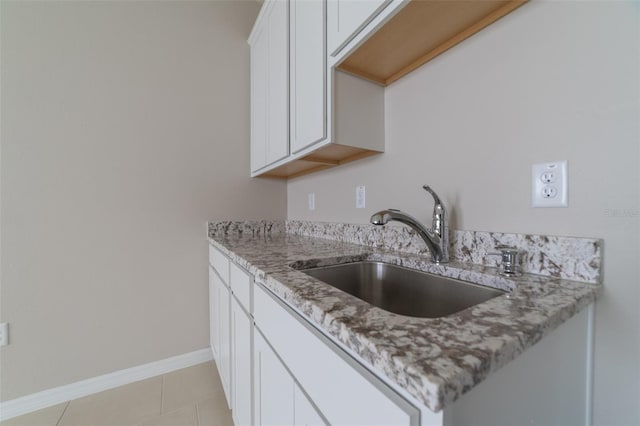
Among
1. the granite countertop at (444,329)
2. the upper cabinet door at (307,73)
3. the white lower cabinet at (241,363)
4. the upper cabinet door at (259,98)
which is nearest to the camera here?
the granite countertop at (444,329)

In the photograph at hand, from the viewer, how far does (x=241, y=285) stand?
97cm

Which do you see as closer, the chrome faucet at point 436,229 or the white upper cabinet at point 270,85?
the chrome faucet at point 436,229

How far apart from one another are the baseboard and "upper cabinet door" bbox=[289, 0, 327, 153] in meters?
1.56

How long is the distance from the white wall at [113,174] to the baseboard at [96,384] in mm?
36

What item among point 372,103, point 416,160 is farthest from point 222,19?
point 416,160

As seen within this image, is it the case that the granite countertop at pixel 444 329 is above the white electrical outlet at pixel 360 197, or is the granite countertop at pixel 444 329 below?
below

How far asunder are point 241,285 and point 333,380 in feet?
2.08

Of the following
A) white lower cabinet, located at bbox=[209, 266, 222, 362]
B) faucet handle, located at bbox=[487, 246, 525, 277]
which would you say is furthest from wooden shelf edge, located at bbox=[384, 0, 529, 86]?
white lower cabinet, located at bbox=[209, 266, 222, 362]

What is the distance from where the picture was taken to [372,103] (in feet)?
3.67

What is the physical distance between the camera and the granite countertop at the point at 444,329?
11.0 inches

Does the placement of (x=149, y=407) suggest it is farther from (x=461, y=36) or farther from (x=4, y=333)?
(x=461, y=36)

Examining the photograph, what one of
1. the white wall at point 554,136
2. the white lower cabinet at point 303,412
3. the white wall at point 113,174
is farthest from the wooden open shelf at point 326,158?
the white lower cabinet at point 303,412

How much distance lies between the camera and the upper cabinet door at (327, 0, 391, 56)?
0.77m

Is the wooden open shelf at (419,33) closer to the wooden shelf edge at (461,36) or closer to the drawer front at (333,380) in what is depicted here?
the wooden shelf edge at (461,36)
